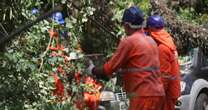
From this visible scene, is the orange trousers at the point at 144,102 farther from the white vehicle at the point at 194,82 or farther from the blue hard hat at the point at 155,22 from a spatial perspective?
the white vehicle at the point at 194,82

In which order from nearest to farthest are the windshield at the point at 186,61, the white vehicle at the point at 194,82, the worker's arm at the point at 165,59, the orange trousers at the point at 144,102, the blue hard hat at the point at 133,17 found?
the orange trousers at the point at 144,102
the blue hard hat at the point at 133,17
the worker's arm at the point at 165,59
the white vehicle at the point at 194,82
the windshield at the point at 186,61

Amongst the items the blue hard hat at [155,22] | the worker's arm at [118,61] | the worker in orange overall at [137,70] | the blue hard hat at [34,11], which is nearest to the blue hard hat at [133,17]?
the worker in orange overall at [137,70]

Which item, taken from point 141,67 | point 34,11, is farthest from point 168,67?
point 141,67

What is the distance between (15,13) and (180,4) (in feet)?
29.6

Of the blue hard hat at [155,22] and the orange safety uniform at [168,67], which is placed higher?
the blue hard hat at [155,22]

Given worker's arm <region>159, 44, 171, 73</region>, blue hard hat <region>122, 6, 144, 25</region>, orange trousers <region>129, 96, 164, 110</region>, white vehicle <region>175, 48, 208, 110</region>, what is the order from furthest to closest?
1. white vehicle <region>175, 48, 208, 110</region>
2. worker's arm <region>159, 44, 171, 73</region>
3. blue hard hat <region>122, 6, 144, 25</region>
4. orange trousers <region>129, 96, 164, 110</region>

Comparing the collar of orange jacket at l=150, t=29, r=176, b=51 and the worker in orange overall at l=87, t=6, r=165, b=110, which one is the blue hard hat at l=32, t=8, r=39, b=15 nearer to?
the worker in orange overall at l=87, t=6, r=165, b=110

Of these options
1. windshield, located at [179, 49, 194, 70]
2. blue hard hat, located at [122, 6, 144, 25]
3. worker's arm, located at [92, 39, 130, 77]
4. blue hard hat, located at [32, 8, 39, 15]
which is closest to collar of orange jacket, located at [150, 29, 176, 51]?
blue hard hat, located at [32, 8, 39, 15]

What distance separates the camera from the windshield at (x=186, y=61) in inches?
491

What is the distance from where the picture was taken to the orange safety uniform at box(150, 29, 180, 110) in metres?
9.37

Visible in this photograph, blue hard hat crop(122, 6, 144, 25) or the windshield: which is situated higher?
blue hard hat crop(122, 6, 144, 25)

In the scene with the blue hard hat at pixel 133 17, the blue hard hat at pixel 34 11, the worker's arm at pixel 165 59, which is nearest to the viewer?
the blue hard hat at pixel 133 17

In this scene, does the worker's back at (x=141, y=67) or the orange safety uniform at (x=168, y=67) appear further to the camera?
the orange safety uniform at (x=168, y=67)

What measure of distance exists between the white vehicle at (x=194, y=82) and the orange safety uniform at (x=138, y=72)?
14.8 feet
